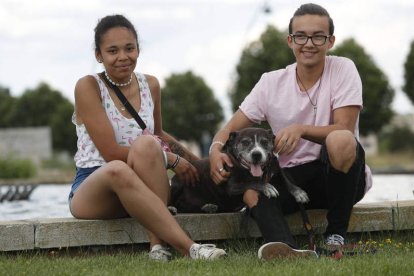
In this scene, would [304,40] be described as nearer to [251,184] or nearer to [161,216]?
[251,184]

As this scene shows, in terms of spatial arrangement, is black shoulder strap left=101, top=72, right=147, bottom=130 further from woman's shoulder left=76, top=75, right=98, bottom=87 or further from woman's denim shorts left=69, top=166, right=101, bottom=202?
woman's denim shorts left=69, top=166, right=101, bottom=202

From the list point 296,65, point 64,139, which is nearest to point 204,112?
point 64,139

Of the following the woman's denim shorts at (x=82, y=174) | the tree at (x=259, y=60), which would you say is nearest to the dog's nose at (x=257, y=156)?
the woman's denim shorts at (x=82, y=174)

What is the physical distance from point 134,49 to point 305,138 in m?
1.27

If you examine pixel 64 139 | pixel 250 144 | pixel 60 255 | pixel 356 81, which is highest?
pixel 356 81

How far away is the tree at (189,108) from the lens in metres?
59.0

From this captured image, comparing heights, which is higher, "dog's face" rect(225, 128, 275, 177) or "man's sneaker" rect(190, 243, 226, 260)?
"dog's face" rect(225, 128, 275, 177)

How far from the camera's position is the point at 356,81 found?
5.40 meters

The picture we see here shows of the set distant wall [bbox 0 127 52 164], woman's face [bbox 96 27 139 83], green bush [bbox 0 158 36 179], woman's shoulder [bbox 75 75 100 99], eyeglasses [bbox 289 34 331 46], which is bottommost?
distant wall [bbox 0 127 52 164]

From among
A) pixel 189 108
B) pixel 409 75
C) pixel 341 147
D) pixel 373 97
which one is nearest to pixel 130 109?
pixel 341 147

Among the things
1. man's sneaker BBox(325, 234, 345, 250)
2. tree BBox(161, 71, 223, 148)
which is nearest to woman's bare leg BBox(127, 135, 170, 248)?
man's sneaker BBox(325, 234, 345, 250)

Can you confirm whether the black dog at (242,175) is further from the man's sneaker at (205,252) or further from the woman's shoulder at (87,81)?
the woman's shoulder at (87,81)

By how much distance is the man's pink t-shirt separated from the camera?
5.39m

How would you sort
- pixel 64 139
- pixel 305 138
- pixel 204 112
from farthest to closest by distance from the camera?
pixel 64 139 < pixel 204 112 < pixel 305 138
